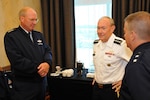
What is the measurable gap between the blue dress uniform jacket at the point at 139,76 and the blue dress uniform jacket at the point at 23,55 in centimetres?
130

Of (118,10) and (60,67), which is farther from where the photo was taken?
(60,67)

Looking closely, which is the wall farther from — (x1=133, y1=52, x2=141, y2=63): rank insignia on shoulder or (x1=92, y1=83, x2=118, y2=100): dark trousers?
(x1=133, y1=52, x2=141, y2=63): rank insignia on shoulder

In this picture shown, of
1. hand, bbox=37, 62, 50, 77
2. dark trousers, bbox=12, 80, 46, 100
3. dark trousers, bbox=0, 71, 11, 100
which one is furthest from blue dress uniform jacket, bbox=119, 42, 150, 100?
dark trousers, bbox=0, 71, 11, 100

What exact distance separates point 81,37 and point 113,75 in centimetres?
160

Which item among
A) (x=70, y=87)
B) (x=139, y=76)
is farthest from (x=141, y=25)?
(x=70, y=87)

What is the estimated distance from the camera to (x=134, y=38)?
1349 mm

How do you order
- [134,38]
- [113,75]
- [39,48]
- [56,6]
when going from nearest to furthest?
[134,38] → [113,75] → [39,48] → [56,6]

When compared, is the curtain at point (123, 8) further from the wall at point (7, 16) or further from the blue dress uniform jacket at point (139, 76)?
the blue dress uniform jacket at point (139, 76)

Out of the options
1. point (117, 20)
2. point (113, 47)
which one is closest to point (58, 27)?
point (117, 20)

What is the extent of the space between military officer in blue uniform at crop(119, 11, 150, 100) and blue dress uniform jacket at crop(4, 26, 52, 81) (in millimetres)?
1239

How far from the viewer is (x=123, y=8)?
3.03 metres

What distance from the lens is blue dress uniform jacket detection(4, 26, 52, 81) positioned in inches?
90.7

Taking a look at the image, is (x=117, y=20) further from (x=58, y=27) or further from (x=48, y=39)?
(x=48, y=39)

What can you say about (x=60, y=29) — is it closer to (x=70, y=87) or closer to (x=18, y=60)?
(x=70, y=87)
